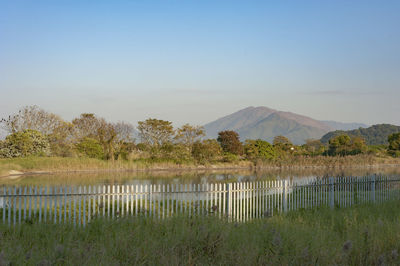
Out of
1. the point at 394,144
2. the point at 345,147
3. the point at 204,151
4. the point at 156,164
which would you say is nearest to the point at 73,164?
the point at 156,164

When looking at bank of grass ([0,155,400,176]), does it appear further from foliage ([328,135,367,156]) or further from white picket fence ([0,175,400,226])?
white picket fence ([0,175,400,226])

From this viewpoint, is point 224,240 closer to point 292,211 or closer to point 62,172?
point 292,211

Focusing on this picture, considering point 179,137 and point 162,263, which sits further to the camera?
point 179,137

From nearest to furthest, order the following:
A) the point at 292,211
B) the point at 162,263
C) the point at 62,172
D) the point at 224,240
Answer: the point at 162,263 < the point at 224,240 < the point at 292,211 < the point at 62,172

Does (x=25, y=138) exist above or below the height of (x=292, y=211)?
above

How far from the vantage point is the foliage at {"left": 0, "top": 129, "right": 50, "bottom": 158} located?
110ft

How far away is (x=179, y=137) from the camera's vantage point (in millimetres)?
39812

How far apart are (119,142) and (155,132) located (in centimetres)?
361

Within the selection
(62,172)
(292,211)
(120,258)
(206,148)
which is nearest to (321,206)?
(292,211)

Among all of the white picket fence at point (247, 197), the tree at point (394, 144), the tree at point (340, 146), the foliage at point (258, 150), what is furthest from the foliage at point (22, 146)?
the tree at point (394, 144)

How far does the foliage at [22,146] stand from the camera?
3347cm

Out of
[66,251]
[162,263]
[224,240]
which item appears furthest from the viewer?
[224,240]

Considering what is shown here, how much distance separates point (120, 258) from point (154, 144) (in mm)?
33959

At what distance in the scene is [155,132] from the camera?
39750 mm
